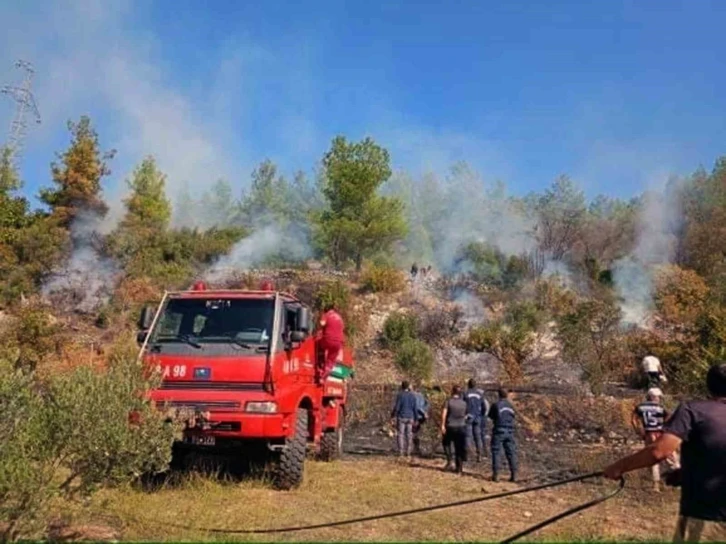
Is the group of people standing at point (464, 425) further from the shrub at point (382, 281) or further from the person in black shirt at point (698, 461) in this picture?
the shrub at point (382, 281)

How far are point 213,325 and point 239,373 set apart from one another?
2.92ft

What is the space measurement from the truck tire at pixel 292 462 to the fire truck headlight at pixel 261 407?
0.61 m

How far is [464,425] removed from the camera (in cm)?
1153

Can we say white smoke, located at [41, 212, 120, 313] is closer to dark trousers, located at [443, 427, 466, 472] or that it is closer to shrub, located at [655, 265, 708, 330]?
dark trousers, located at [443, 427, 466, 472]

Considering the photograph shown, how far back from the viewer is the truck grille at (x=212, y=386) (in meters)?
8.13

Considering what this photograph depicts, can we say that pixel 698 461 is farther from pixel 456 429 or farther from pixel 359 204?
pixel 359 204

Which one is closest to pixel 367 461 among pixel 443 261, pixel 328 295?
pixel 328 295

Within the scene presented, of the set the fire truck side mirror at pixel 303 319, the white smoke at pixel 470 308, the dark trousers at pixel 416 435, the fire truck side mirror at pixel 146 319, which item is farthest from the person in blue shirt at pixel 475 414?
the white smoke at pixel 470 308

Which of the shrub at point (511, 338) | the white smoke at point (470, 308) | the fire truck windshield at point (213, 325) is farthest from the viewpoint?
the white smoke at point (470, 308)

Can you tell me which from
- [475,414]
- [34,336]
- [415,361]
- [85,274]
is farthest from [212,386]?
[85,274]

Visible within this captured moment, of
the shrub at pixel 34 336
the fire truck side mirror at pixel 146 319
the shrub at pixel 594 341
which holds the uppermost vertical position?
the shrub at pixel 594 341

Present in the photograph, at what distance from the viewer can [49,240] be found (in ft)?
120

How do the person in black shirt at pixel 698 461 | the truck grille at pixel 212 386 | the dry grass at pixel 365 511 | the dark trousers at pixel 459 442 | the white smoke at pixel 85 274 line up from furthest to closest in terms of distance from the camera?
the white smoke at pixel 85 274 < the dark trousers at pixel 459 442 < the truck grille at pixel 212 386 < the dry grass at pixel 365 511 < the person in black shirt at pixel 698 461

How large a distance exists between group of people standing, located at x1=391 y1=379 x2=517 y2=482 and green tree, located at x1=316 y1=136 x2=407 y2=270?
79.5 feet
